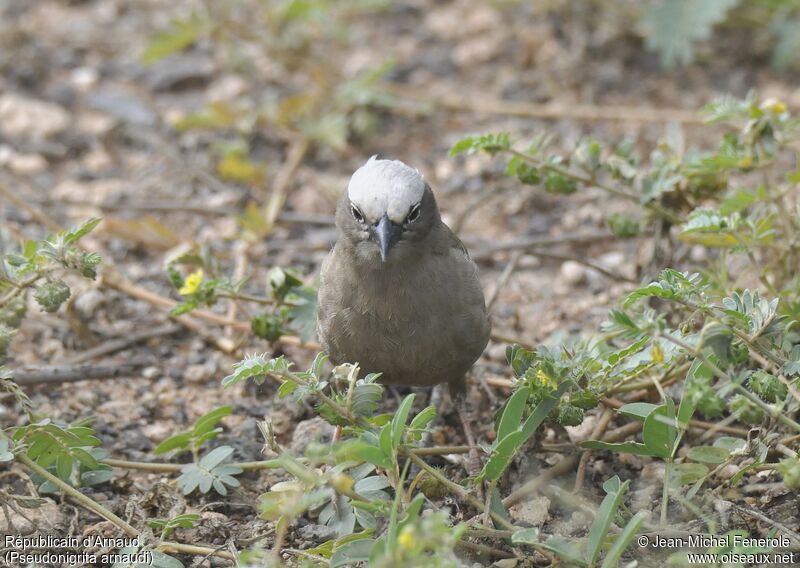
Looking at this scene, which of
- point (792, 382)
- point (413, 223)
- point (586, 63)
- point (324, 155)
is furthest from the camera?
point (586, 63)

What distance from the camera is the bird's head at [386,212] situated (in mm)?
3863

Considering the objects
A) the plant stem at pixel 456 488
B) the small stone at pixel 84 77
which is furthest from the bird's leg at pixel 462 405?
the small stone at pixel 84 77

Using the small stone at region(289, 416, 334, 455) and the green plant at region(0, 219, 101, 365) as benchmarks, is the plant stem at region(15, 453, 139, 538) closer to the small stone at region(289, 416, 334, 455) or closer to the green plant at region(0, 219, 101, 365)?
the green plant at region(0, 219, 101, 365)

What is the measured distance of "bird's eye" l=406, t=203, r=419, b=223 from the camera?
12.9 ft

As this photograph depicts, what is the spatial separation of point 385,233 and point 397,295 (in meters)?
0.26

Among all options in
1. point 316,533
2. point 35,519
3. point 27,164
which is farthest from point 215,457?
point 27,164

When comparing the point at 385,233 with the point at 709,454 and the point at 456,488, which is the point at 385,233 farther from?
the point at 709,454

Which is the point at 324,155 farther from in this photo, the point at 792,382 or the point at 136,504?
the point at 792,382

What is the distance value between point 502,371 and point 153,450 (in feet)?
5.06

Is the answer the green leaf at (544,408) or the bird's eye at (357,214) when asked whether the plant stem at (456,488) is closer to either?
the green leaf at (544,408)

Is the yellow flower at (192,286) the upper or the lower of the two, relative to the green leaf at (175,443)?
upper

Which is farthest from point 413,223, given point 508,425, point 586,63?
point 586,63

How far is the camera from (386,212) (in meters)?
3.86

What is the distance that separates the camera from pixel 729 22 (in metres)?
6.71
